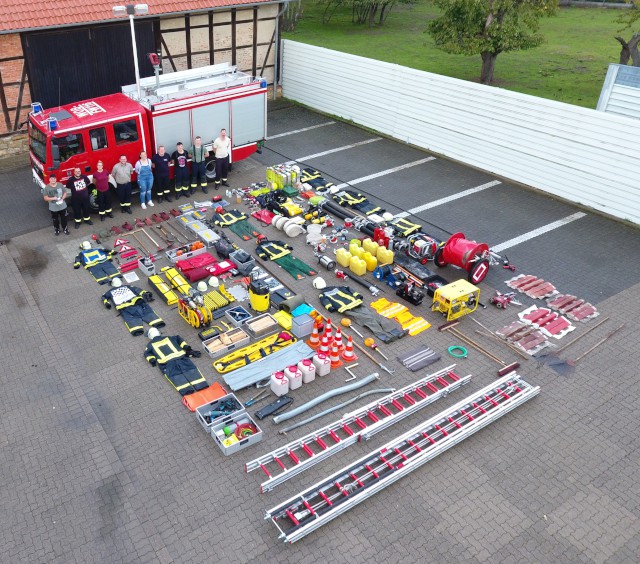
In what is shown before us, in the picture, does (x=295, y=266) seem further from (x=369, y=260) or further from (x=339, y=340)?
(x=339, y=340)

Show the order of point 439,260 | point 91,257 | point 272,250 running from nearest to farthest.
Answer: point 91,257
point 439,260
point 272,250

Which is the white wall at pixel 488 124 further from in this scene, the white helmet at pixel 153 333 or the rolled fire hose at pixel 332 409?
the white helmet at pixel 153 333

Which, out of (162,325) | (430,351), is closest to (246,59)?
(162,325)

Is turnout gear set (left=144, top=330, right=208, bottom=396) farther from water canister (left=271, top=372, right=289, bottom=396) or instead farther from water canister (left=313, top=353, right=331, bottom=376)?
water canister (left=313, top=353, right=331, bottom=376)

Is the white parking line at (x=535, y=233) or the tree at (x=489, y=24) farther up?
Result: the tree at (x=489, y=24)

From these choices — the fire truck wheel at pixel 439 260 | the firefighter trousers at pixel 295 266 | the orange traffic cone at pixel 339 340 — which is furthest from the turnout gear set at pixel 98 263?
the fire truck wheel at pixel 439 260

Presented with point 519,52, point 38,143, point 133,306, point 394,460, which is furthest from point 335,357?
point 519,52
